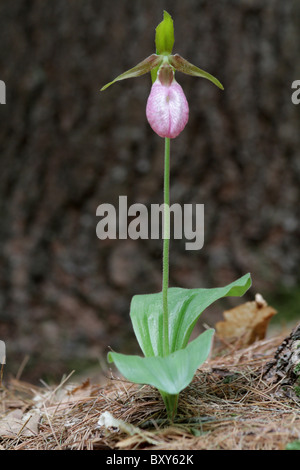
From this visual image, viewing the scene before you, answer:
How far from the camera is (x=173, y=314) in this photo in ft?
4.05

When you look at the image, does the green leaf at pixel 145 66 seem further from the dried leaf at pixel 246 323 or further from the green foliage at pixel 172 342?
the dried leaf at pixel 246 323

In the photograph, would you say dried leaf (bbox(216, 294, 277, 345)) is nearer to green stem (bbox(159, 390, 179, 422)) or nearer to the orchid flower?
the orchid flower

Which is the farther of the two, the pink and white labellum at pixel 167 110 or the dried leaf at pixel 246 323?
the dried leaf at pixel 246 323

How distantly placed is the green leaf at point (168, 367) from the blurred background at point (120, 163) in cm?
136

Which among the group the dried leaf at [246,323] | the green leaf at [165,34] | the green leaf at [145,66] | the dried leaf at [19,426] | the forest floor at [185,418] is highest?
the green leaf at [165,34]

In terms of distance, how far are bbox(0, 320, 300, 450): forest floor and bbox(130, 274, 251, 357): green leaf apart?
0.14 m

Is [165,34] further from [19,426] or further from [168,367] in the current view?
[19,426]

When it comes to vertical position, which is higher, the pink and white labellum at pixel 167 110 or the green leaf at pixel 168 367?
the pink and white labellum at pixel 167 110

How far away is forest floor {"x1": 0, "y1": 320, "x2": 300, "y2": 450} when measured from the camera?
96 centimetres

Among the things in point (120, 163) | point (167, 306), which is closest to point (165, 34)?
point (167, 306)

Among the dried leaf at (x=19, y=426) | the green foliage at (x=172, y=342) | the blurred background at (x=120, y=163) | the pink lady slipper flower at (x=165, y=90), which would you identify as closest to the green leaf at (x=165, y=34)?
the pink lady slipper flower at (x=165, y=90)

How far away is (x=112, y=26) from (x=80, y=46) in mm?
170

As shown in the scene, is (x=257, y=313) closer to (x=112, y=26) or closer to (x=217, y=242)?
(x=217, y=242)

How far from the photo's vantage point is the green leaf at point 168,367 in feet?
3.09
